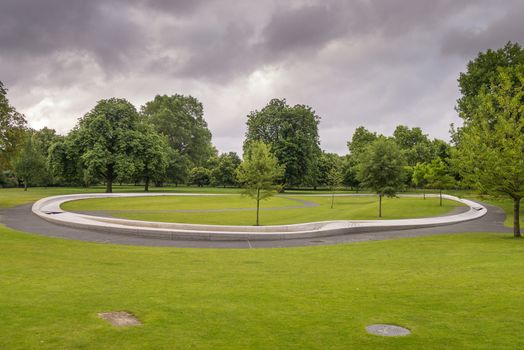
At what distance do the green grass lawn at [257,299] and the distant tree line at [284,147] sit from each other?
22.0 feet

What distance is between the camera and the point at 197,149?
88688 millimetres

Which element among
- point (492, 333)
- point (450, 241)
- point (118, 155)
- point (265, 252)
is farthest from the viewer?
point (118, 155)

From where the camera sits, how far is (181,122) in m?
86.1

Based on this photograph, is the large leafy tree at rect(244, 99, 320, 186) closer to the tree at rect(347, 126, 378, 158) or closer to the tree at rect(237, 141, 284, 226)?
the tree at rect(347, 126, 378, 158)

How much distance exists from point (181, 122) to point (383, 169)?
199ft

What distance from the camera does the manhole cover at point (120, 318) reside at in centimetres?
649

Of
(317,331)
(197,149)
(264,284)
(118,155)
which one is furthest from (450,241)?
(197,149)

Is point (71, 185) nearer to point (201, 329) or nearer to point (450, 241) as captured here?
point (450, 241)

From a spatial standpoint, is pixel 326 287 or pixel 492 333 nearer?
pixel 492 333

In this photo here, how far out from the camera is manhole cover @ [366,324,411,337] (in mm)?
6291

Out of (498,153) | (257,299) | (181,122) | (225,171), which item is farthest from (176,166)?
(257,299)

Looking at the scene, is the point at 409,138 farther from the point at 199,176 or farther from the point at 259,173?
the point at 259,173

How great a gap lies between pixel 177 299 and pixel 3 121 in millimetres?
36331

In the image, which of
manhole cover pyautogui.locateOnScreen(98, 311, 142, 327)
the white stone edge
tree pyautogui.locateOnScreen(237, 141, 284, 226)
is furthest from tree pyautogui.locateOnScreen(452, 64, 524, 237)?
manhole cover pyautogui.locateOnScreen(98, 311, 142, 327)
